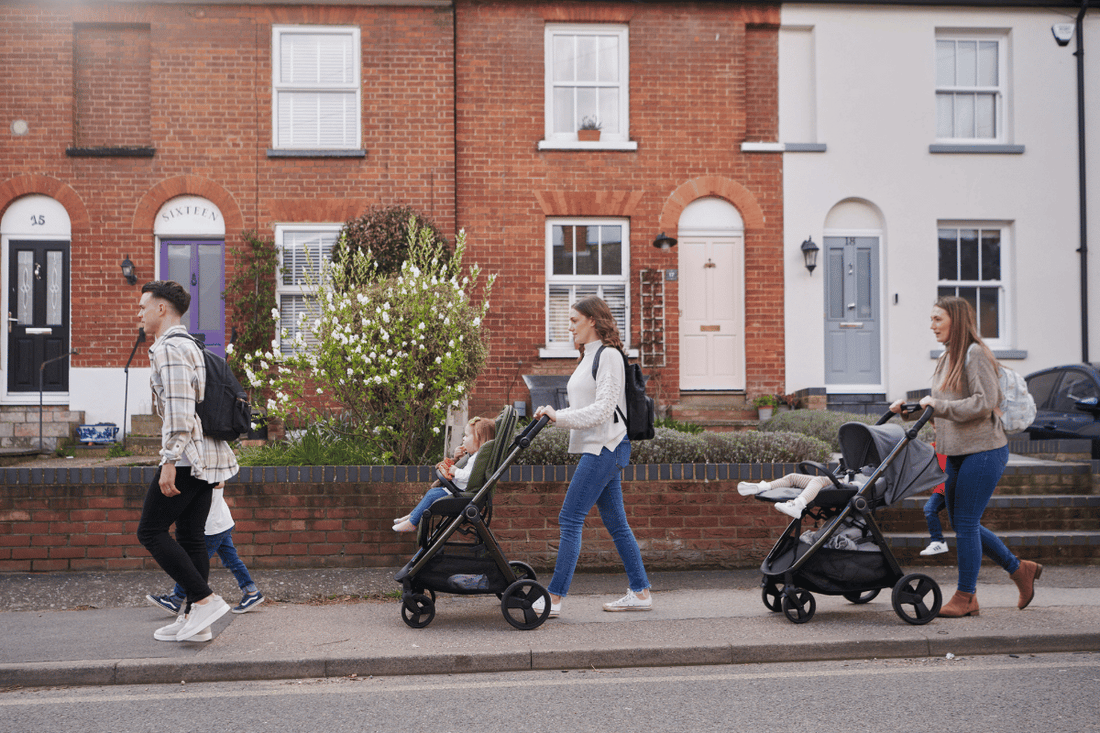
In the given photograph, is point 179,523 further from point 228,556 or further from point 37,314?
point 37,314

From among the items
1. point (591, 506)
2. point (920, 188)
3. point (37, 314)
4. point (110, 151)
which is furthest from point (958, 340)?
point (37, 314)

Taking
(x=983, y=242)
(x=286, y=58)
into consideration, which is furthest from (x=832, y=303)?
(x=286, y=58)

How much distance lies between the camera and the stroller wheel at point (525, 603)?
5.29 meters

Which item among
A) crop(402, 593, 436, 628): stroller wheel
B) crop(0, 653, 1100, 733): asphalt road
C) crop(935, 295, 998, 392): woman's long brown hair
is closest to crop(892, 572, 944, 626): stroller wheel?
crop(0, 653, 1100, 733): asphalt road

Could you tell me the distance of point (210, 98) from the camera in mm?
12750

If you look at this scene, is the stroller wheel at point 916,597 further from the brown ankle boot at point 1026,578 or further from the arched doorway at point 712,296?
the arched doorway at point 712,296

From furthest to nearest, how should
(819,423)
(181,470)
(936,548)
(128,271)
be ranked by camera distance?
(128,271)
(819,423)
(936,548)
(181,470)

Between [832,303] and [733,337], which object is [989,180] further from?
[733,337]

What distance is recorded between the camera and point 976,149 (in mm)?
13523

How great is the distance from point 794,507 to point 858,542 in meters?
0.60

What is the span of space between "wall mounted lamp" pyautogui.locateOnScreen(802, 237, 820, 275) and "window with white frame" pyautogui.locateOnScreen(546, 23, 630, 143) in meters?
3.31

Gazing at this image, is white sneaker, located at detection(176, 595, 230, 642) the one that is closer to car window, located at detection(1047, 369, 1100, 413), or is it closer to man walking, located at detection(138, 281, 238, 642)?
man walking, located at detection(138, 281, 238, 642)

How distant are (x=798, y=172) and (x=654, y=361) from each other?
3.83 metres

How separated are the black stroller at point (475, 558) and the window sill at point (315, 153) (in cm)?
853
